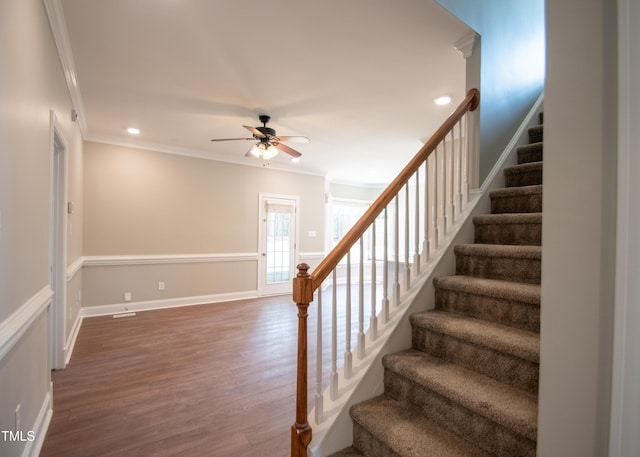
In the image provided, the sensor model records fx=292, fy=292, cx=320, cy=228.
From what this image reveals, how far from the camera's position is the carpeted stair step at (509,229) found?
186cm

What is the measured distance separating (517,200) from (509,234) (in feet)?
1.13

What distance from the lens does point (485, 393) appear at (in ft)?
4.16

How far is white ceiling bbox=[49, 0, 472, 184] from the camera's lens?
193 centimetres

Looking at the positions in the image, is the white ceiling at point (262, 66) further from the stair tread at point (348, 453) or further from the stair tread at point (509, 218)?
the stair tread at point (348, 453)

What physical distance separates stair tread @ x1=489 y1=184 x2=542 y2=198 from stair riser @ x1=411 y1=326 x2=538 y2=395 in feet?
4.08

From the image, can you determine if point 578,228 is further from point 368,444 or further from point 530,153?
point 530,153

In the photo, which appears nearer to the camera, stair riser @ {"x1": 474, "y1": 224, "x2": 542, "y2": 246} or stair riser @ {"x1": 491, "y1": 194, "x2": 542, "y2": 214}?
stair riser @ {"x1": 474, "y1": 224, "x2": 542, "y2": 246}

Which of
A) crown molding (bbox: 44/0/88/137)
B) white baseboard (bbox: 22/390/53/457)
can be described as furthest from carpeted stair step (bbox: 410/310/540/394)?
crown molding (bbox: 44/0/88/137)

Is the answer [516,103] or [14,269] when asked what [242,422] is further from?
[516,103]

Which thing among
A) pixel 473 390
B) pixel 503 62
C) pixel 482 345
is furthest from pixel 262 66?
pixel 473 390

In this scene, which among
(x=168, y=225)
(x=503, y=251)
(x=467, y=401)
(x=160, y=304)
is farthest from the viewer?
(x=168, y=225)

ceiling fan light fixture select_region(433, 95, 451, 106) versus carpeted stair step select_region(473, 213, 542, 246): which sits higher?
ceiling fan light fixture select_region(433, 95, 451, 106)

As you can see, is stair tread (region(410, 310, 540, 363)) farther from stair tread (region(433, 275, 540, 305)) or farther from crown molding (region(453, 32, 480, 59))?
crown molding (region(453, 32, 480, 59))

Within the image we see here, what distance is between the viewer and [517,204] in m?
2.16
